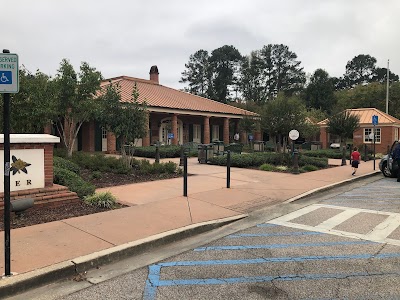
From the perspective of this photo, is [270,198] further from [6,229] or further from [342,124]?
A: [342,124]

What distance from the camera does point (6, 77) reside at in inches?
149

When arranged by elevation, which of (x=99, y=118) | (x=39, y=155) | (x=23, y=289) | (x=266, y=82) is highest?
(x=266, y=82)

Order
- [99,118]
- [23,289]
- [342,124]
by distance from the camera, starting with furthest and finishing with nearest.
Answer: [342,124] < [99,118] < [23,289]

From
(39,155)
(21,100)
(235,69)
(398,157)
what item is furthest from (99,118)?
(235,69)

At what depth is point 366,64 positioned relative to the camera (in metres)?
91.4

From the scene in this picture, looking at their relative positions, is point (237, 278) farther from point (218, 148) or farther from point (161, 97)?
point (161, 97)

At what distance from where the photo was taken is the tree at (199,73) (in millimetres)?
75312

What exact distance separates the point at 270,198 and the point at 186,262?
15.9 feet

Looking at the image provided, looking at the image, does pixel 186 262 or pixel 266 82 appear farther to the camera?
pixel 266 82

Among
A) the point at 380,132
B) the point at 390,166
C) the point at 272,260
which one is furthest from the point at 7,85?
the point at 380,132

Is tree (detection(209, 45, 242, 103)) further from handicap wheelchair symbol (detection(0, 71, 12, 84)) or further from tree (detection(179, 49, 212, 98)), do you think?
handicap wheelchair symbol (detection(0, 71, 12, 84))

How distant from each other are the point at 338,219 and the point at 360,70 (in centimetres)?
9672

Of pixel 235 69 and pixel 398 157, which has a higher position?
pixel 235 69

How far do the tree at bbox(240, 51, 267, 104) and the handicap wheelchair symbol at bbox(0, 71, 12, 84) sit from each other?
6930 centimetres
